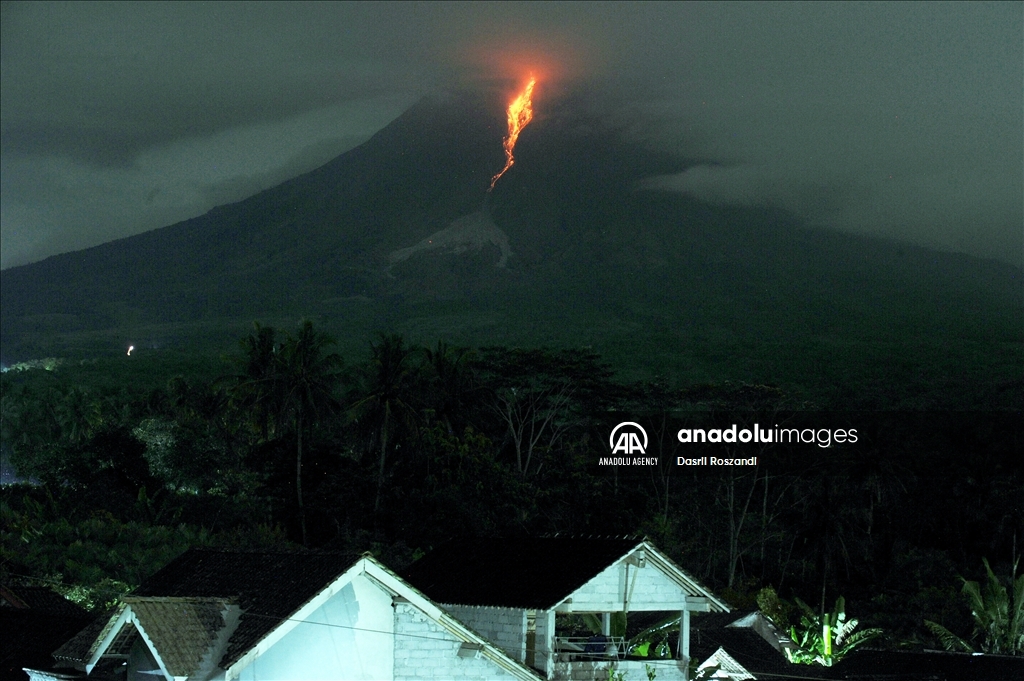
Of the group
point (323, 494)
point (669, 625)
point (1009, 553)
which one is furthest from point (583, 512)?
point (669, 625)

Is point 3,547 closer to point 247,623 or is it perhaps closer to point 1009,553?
point 247,623

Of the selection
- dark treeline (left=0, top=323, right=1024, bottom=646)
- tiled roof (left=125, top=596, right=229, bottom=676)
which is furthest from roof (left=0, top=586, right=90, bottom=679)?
dark treeline (left=0, top=323, right=1024, bottom=646)

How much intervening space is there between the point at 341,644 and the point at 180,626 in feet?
9.03

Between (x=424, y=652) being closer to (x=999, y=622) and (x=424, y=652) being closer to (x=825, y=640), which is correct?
(x=825, y=640)

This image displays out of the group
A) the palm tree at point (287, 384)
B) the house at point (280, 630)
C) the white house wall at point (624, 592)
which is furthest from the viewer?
the palm tree at point (287, 384)

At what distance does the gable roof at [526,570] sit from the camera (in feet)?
105

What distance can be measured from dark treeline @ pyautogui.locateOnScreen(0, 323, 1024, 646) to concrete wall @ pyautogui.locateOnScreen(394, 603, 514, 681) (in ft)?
157

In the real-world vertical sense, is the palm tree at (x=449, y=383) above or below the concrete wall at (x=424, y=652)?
above

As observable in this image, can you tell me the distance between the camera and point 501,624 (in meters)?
32.1

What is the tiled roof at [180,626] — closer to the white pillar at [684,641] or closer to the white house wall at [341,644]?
the white house wall at [341,644]

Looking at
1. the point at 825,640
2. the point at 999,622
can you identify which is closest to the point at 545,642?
the point at 825,640

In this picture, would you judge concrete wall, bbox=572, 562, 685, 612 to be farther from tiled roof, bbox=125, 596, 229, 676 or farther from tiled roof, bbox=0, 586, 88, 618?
tiled roof, bbox=0, 586, 88, 618

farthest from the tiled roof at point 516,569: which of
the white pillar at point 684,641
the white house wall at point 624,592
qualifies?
the white pillar at point 684,641

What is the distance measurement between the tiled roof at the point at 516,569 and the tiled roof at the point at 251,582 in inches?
196
